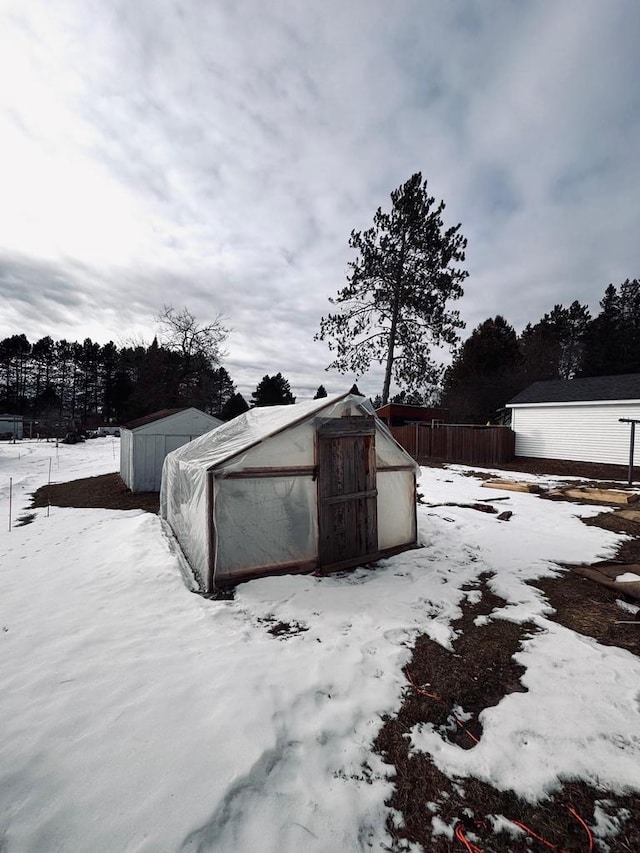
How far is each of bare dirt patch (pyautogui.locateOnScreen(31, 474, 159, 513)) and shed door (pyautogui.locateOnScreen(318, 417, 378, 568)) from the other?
21.0 ft

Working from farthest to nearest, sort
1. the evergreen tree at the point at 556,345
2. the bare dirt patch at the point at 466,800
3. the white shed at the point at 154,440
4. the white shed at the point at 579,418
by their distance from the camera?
the evergreen tree at the point at 556,345 → the white shed at the point at 579,418 → the white shed at the point at 154,440 → the bare dirt patch at the point at 466,800

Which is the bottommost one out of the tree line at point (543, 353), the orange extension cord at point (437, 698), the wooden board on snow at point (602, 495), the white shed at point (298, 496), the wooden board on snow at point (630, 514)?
the orange extension cord at point (437, 698)

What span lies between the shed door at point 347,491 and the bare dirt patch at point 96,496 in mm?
6401

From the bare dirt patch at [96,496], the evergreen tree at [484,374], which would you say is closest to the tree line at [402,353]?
the evergreen tree at [484,374]

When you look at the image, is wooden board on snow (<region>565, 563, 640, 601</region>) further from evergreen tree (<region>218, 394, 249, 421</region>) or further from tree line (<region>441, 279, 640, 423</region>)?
evergreen tree (<region>218, 394, 249, 421</region>)

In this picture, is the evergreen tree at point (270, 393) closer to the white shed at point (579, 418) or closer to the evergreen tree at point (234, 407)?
the evergreen tree at point (234, 407)

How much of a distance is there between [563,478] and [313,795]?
15.6 meters

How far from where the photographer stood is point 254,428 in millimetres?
6152

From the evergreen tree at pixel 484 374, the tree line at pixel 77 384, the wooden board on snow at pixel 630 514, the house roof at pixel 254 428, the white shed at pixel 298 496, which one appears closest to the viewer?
the white shed at pixel 298 496

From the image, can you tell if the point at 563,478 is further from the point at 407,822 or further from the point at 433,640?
the point at 407,822

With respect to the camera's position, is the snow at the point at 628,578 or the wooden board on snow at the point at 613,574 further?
the snow at the point at 628,578

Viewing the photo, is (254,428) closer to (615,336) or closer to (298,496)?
(298,496)

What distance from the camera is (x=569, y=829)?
1958mm

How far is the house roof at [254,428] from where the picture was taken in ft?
17.1
